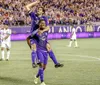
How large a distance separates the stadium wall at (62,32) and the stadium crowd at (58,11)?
29.9 inches

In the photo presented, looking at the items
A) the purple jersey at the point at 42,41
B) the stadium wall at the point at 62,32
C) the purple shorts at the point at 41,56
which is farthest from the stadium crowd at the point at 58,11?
the purple shorts at the point at 41,56

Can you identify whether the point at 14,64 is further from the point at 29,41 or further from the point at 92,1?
the point at 92,1

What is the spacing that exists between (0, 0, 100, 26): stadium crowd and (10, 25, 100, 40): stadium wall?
0.76 m

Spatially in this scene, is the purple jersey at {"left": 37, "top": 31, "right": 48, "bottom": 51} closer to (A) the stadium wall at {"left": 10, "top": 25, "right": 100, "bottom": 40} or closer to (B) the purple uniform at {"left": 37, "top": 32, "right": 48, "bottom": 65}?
(B) the purple uniform at {"left": 37, "top": 32, "right": 48, "bottom": 65}

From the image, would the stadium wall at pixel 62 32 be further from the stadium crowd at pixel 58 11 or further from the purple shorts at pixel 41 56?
the purple shorts at pixel 41 56

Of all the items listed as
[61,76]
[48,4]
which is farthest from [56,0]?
[61,76]

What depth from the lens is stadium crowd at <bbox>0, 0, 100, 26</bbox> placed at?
4538 centimetres

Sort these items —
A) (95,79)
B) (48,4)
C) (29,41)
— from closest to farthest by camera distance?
(95,79), (29,41), (48,4)

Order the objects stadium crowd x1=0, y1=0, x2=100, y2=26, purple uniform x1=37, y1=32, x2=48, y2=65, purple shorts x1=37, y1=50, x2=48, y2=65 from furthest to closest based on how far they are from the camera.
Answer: stadium crowd x1=0, y1=0, x2=100, y2=26
purple uniform x1=37, y1=32, x2=48, y2=65
purple shorts x1=37, y1=50, x2=48, y2=65

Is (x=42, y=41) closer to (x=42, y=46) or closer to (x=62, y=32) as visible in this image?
(x=42, y=46)

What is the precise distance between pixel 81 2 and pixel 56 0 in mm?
4837

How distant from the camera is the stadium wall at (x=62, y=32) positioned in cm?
4541

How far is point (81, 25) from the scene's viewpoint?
51.2 m

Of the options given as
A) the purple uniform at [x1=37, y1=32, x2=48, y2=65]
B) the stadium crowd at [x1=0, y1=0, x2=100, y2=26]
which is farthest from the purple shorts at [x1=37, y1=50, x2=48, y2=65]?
the stadium crowd at [x1=0, y1=0, x2=100, y2=26]
